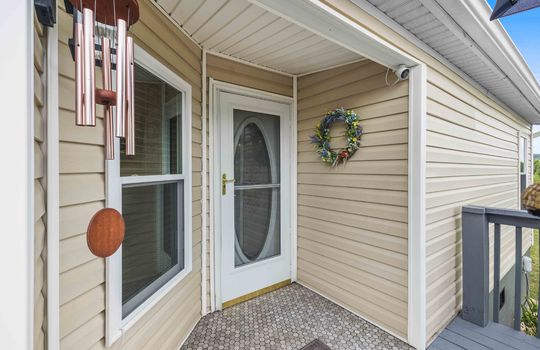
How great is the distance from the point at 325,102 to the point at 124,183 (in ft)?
6.39

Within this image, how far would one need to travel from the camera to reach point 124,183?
1254mm

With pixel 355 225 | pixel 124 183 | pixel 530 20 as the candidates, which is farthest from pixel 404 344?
pixel 530 20

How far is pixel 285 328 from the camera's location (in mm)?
1979

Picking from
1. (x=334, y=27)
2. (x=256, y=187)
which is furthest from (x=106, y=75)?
(x=256, y=187)

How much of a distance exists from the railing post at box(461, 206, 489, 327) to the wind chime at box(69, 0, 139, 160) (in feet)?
8.63

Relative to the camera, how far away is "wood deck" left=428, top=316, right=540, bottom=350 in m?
1.79

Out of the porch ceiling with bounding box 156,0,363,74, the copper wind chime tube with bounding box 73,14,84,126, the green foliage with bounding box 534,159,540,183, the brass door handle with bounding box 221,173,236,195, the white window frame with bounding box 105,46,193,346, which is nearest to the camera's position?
the copper wind chime tube with bounding box 73,14,84,126

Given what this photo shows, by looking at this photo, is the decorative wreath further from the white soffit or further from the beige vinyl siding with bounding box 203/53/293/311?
the white soffit

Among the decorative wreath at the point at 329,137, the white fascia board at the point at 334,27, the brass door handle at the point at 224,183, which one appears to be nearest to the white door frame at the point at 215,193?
the brass door handle at the point at 224,183

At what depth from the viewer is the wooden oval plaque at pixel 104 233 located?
2.71 feet

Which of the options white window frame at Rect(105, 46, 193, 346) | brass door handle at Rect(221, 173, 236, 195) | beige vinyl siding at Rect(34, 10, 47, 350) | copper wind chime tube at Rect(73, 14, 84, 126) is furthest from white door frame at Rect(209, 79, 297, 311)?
copper wind chime tube at Rect(73, 14, 84, 126)

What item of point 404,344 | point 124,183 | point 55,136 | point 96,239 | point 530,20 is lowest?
point 404,344

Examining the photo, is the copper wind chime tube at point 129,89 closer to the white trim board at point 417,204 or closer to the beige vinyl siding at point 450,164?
the beige vinyl siding at point 450,164
